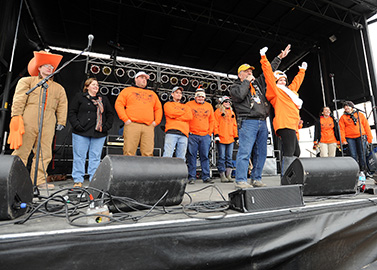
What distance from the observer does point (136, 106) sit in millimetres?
3162

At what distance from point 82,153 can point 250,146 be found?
2150 mm

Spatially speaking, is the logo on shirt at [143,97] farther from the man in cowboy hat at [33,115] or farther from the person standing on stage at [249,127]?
the person standing on stage at [249,127]

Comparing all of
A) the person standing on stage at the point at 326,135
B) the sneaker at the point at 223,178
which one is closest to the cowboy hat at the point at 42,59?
the sneaker at the point at 223,178

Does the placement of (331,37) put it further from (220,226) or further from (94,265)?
(94,265)

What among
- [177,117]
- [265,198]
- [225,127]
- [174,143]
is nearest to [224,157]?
[225,127]

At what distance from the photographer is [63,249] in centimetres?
89

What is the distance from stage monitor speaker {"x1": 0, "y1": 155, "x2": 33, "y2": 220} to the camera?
3.75 feet

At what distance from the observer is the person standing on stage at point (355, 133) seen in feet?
16.3

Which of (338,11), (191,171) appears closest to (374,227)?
(191,171)

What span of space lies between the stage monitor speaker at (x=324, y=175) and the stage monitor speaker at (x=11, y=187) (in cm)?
196

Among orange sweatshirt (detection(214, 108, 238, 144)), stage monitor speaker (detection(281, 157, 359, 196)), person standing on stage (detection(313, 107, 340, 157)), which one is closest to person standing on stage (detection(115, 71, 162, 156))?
orange sweatshirt (detection(214, 108, 238, 144))

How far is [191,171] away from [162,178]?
8.51 feet

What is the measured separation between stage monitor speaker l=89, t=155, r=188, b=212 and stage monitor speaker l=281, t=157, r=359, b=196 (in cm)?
100

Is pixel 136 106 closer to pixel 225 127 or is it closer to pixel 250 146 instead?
pixel 250 146
